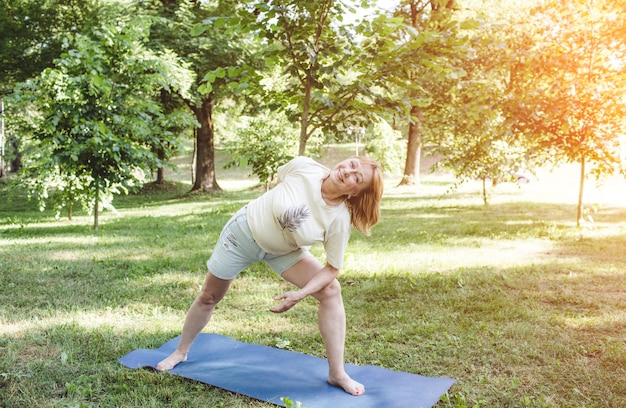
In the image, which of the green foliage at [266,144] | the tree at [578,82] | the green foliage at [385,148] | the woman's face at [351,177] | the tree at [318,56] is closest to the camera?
the woman's face at [351,177]

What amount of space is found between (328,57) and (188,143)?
3670 cm

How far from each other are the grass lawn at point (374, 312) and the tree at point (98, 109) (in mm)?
1305

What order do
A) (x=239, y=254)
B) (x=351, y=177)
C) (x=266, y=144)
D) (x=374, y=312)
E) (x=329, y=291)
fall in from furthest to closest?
(x=266, y=144), (x=374, y=312), (x=239, y=254), (x=329, y=291), (x=351, y=177)

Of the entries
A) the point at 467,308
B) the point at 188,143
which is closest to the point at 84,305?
the point at 467,308

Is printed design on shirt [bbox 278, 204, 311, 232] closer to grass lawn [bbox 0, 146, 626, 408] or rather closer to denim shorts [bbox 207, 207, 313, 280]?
denim shorts [bbox 207, 207, 313, 280]

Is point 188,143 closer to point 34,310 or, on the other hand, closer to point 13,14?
point 13,14

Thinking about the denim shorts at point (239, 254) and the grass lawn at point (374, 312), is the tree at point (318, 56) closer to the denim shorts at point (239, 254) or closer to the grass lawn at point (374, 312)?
the denim shorts at point (239, 254)

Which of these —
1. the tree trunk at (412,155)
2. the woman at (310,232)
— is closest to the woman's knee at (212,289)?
the woman at (310,232)

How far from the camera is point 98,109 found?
30.0ft

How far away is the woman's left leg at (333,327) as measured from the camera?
11.1 feet

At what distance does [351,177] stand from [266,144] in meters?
11.6

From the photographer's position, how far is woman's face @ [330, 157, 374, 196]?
320 cm

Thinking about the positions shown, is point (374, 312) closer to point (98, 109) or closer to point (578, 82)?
point (578, 82)

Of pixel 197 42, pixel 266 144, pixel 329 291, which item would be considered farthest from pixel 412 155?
pixel 329 291
